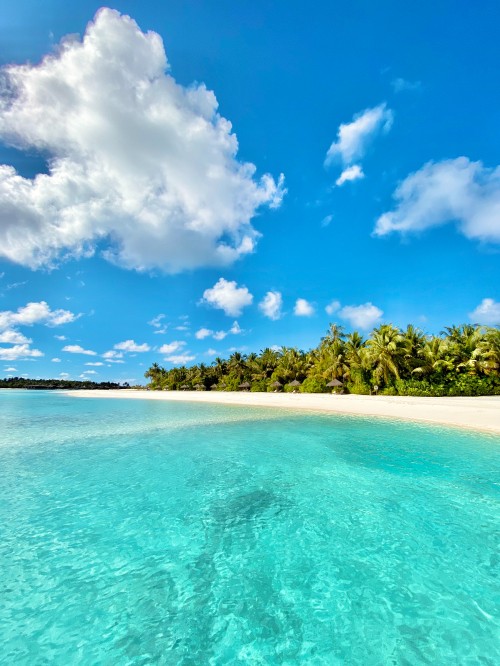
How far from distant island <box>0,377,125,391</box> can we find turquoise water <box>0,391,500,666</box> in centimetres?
13885

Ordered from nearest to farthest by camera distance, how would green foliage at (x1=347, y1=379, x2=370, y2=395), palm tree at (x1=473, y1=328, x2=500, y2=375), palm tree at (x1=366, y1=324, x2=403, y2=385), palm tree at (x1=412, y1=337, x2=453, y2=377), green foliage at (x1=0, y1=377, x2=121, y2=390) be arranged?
1. palm tree at (x1=473, y1=328, x2=500, y2=375)
2. palm tree at (x1=412, y1=337, x2=453, y2=377)
3. palm tree at (x1=366, y1=324, x2=403, y2=385)
4. green foliage at (x1=347, y1=379, x2=370, y2=395)
5. green foliage at (x1=0, y1=377, x2=121, y2=390)

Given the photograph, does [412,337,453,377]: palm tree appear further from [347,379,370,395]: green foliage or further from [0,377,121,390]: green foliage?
[0,377,121,390]: green foliage

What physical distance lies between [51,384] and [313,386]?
5529 inches

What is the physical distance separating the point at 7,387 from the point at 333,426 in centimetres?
16963

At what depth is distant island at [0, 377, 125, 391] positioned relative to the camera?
133875 millimetres

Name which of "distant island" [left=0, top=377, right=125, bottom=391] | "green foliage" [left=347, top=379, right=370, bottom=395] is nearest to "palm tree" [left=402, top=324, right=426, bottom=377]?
"green foliage" [left=347, top=379, right=370, bottom=395]

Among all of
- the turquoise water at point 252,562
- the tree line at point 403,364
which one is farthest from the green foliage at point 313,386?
the turquoise water at point 252,562

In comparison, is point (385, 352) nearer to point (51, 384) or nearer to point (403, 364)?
point (403, 364)

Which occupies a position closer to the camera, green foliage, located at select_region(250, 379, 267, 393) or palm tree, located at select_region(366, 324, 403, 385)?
palm tree, located at select_region(366, 324, 403, 385)

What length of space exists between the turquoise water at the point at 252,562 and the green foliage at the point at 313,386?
28.0 m

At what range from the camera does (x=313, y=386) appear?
37750 mm

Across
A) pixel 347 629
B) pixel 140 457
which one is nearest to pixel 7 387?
pixel 140 457

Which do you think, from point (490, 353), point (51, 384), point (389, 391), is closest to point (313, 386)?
point (389, 391)

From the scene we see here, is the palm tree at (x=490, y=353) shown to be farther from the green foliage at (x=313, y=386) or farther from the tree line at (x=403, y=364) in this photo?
the green foliage at (x=313, y=386)
